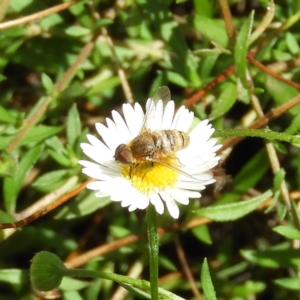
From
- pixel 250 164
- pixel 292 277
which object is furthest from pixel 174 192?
pixel 292 277

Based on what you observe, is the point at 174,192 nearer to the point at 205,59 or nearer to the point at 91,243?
the point at 205,59

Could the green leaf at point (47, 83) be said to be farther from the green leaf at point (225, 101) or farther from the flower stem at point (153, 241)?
the flower stem at point (153, 241)

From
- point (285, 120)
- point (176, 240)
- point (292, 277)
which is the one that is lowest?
point (292, 277)

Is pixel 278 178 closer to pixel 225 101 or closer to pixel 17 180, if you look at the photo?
pixel 225 101

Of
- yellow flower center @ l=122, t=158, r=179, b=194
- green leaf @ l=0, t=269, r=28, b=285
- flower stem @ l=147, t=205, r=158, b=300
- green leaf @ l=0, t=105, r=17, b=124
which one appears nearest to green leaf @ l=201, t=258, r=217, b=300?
flower stem @ l=147, t=205, r=158, b=300

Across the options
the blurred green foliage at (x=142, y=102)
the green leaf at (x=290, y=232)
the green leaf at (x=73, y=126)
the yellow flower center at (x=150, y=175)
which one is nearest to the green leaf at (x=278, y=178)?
the blurred green foliage at (x=142, y=102)

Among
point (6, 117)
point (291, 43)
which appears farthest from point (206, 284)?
point (291, 43)
